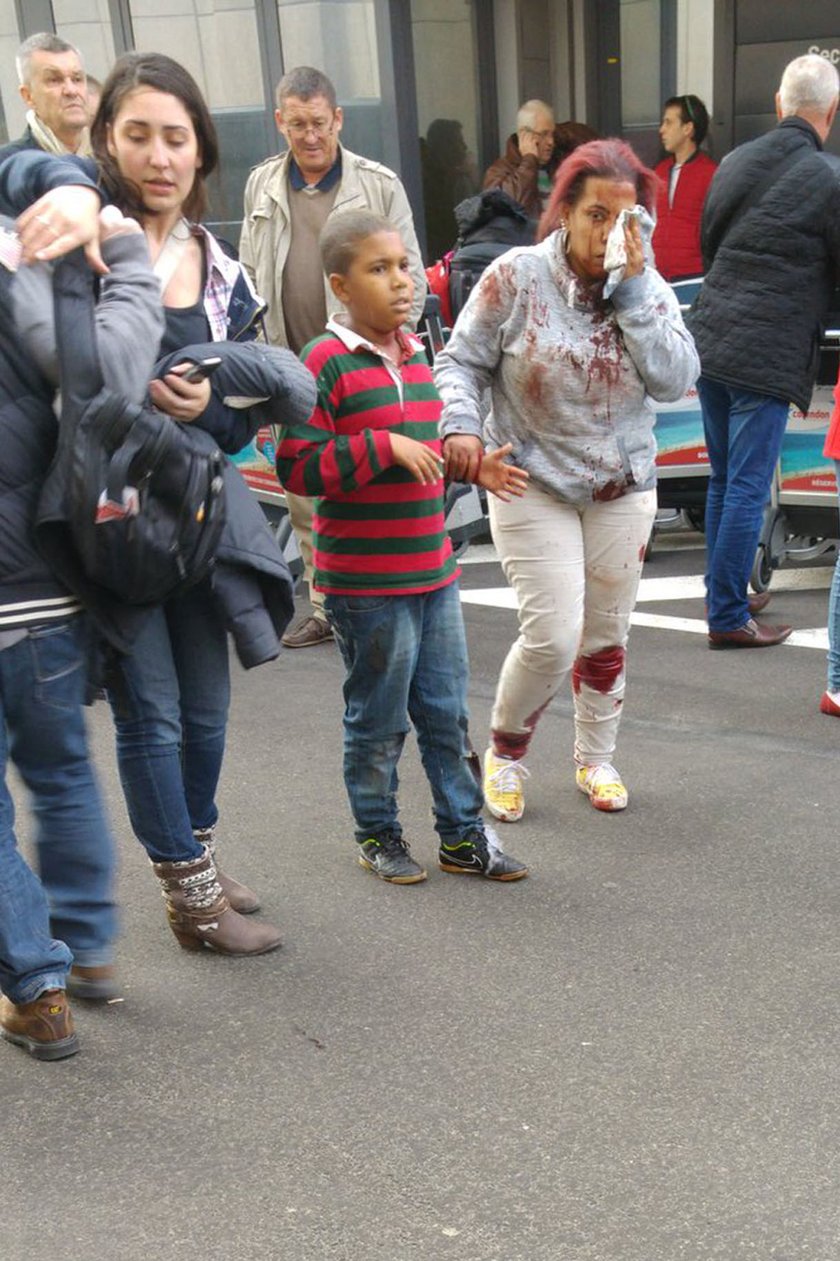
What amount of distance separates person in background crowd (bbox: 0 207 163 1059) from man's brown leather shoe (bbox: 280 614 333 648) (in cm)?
303

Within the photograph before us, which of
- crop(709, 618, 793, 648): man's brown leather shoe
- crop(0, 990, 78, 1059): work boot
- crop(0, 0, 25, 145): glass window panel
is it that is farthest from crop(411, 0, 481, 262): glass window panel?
crop(0, 990, 78, 1059): work boot

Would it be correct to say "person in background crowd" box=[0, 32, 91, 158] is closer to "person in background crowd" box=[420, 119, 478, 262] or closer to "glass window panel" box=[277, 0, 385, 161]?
"glass window panel" box=[277, 0, 385, 161]

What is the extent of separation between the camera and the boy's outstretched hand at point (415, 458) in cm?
359

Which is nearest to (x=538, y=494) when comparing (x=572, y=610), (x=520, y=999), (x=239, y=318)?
(x=572, y=610)

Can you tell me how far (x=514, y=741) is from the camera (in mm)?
4391

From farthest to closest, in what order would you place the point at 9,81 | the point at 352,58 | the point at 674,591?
the point at 9,81 < the point at 352,58 < the point at 674,591

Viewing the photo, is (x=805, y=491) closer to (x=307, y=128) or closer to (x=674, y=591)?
(x=674, y=591)

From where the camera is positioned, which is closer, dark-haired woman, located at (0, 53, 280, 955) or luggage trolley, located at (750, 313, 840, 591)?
dark-haired woman, located at (0, 53, 280, 955)

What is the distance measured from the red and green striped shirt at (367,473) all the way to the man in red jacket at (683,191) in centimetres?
570

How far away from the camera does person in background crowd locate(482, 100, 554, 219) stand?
8.68m

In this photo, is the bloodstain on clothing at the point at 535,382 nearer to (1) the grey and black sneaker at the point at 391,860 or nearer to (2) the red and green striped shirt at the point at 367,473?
(2) the red and green striped shirt at the point at 367,473

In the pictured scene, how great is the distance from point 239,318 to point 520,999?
1.53m

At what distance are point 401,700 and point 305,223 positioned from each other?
2.93m

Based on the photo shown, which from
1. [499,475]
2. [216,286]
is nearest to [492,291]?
[499,475]
